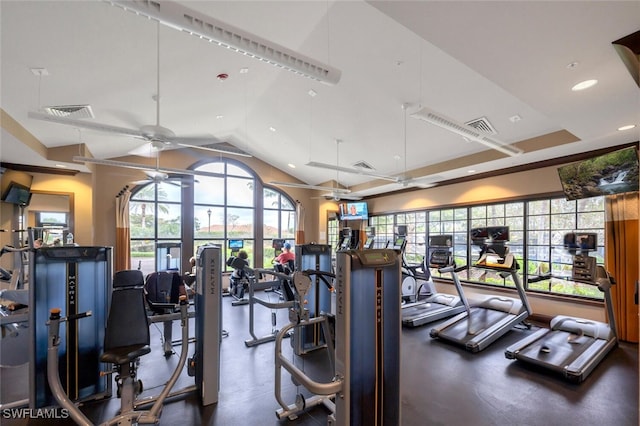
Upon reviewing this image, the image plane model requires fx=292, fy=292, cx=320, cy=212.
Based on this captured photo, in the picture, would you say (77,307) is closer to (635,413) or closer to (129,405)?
(129,405)

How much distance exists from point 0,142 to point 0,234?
2163 mm

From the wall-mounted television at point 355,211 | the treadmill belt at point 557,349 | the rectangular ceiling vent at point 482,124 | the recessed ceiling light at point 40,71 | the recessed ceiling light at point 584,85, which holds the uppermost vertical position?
the recessed ceiling light at point 40,71

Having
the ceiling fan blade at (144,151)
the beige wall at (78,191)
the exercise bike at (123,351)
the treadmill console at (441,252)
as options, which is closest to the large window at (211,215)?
the ceiling fan blade at (144,151)

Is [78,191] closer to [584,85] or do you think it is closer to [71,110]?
[71,110]

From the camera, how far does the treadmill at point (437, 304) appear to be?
5457mm

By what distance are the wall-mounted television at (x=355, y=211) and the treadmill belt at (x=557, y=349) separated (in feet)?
20.0

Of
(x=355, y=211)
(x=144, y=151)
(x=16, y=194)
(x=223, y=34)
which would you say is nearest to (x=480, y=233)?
(x=355, y=211)

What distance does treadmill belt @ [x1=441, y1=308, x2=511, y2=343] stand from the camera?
177 inches

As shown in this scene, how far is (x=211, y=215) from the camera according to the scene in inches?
357

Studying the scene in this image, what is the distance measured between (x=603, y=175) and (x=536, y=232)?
6.02 feet

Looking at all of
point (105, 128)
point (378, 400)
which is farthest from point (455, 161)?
point (105, 128)

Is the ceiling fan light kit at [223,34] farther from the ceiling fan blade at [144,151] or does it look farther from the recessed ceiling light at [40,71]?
the ceiling fan blade at [144,151]

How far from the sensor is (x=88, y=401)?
9.34 ft

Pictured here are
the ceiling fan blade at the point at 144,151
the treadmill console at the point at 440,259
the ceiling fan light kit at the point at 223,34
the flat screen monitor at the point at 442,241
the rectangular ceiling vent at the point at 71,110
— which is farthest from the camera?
the ceiling fan blade at the point at 144,151
